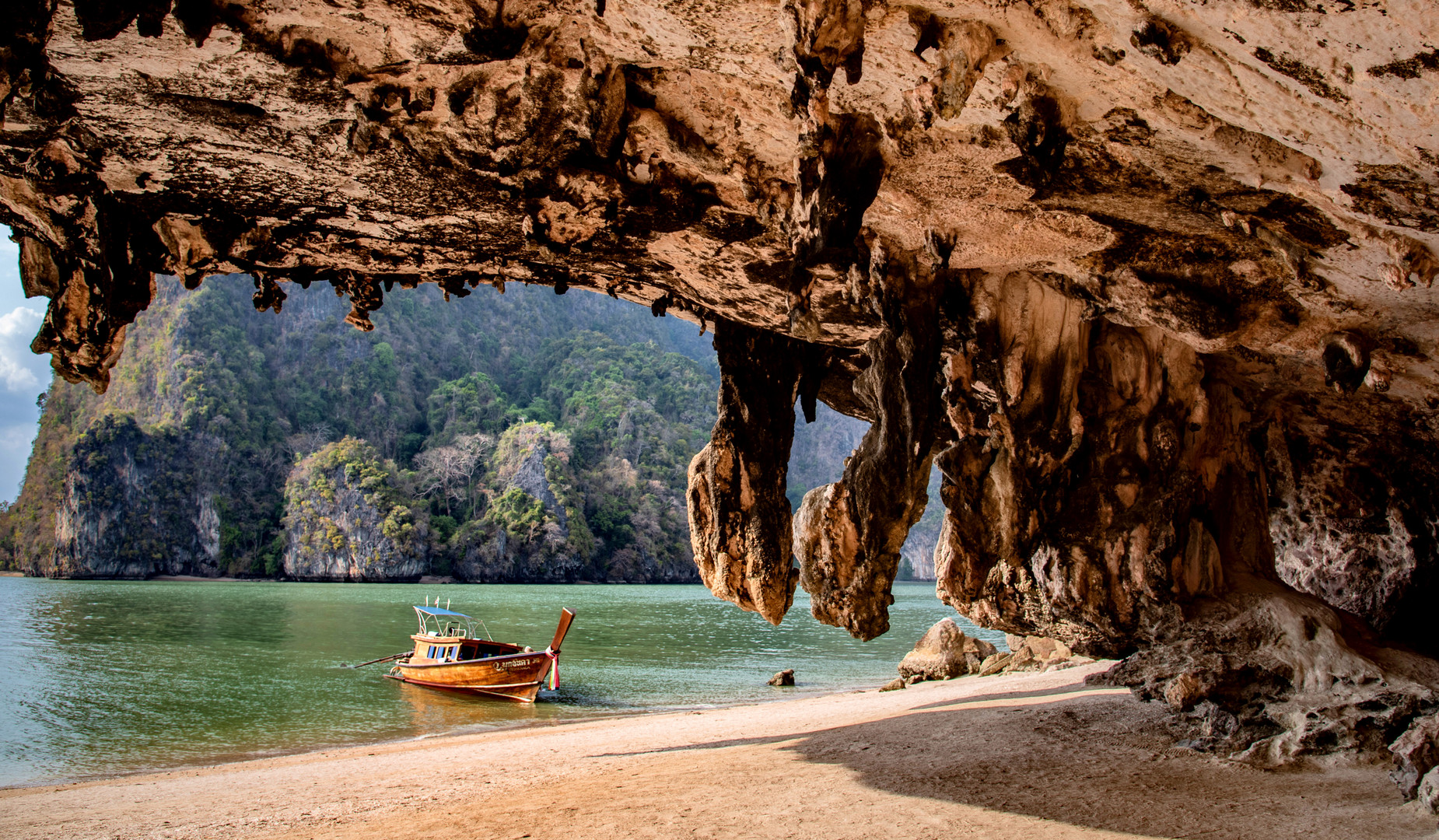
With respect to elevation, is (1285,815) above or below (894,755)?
above

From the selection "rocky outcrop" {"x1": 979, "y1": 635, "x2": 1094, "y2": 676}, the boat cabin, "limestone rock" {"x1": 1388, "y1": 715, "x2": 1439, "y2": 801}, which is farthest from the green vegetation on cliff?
"limestone rock" {"x1": 1388, "y1": 715, "x2": 1439, "y2": 801}

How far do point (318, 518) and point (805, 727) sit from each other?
43437 mm

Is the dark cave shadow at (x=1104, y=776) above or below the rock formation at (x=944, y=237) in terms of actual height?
below

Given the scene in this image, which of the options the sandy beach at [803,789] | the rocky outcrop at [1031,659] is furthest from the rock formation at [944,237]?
the rocky outcrop at [1031,659]

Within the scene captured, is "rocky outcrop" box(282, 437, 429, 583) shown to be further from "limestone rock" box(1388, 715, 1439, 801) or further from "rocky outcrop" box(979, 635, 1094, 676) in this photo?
"limestone rock" box(1388, 715, 1439, 801)

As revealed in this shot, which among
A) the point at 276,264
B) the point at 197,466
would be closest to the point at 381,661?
the point at 276,264

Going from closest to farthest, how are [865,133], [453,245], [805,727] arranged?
[865,133] → [453,245] → [805,727]

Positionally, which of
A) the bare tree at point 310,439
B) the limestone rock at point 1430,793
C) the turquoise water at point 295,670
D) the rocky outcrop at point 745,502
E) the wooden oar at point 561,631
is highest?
the bare tree at point 310,439

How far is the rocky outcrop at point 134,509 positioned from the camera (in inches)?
1652

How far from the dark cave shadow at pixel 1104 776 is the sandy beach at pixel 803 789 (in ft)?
0.05

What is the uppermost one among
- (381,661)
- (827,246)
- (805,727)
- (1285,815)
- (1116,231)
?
(1116,231)

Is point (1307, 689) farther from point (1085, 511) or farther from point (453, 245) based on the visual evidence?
point (453, 245)

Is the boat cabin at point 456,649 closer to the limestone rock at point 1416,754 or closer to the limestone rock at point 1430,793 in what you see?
the limestone rock at point 1416,754

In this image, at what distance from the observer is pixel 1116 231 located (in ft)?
13.1
